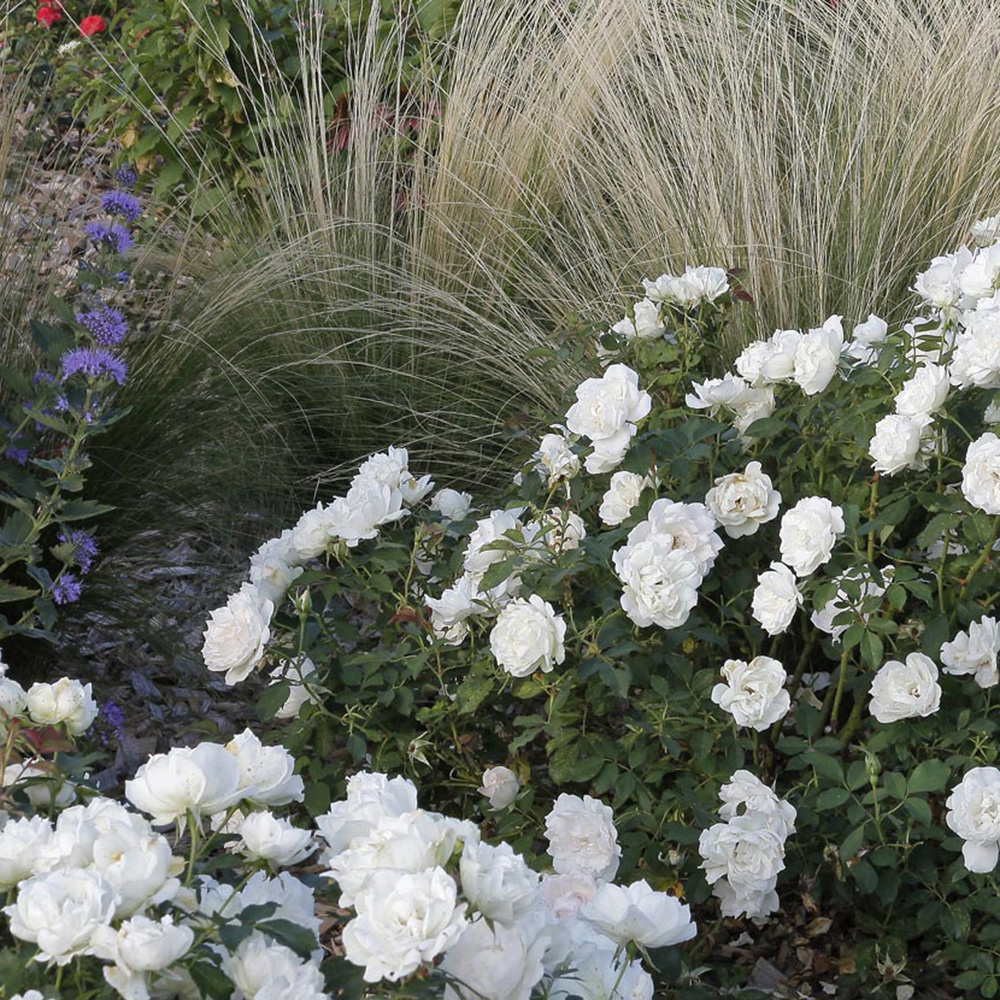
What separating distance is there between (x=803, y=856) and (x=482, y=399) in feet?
5.10

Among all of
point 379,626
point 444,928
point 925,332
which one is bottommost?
point 444,928

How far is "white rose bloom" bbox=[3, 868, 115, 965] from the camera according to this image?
89cm

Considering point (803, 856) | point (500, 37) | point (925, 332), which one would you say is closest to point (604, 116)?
point (500, 37)

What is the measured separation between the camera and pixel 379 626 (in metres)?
2.07

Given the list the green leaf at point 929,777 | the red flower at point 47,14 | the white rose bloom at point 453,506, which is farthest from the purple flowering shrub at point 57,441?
the red flower at point 47,14

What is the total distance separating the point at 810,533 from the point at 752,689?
0.71ft

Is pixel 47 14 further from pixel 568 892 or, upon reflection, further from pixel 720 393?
pixel 568 892

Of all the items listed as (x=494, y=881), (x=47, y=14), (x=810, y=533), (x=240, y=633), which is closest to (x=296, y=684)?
(x=240, y=633)

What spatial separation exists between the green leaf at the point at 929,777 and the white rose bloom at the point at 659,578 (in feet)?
1.11

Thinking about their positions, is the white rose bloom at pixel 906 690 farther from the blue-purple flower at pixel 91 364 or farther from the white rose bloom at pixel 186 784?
the blue-purple flower at pixel 91 364

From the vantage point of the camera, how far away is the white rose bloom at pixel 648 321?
89.6 inches

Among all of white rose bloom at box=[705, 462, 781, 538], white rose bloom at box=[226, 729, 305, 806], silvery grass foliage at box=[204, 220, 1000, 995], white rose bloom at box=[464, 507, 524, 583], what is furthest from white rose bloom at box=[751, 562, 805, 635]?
white rose bloom at box=[226, 729, 305, 806]

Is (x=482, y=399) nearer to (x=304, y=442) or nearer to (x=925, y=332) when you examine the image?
(x=304, y=442)

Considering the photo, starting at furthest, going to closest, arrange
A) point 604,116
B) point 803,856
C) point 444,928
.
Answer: point 604,116 → point 803,856 → point 444,928
